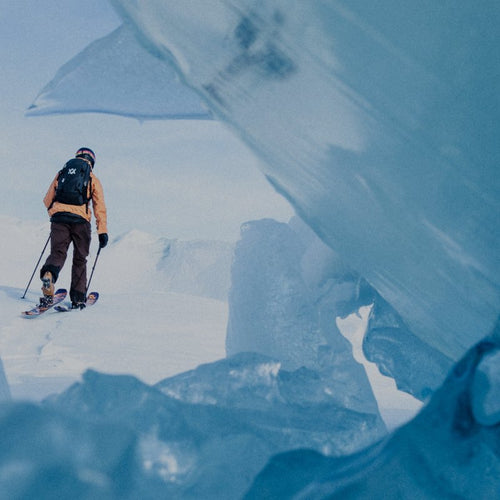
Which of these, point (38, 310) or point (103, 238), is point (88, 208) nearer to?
point (103, 238)

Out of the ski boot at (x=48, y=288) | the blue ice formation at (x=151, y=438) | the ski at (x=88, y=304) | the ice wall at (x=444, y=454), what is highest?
the ice wall at (x=444, y=454)

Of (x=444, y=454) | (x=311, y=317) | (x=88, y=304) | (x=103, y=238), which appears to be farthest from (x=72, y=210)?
(x=444, y=454)

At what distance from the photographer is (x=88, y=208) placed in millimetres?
5004

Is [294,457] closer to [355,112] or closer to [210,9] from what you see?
[355,112]

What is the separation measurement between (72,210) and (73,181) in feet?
0.98

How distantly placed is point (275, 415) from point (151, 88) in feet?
6.22

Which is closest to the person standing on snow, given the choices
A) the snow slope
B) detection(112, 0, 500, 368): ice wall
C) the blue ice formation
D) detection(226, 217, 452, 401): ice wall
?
the snow slope

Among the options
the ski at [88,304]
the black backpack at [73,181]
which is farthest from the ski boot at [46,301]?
the black backpack at [73,181]

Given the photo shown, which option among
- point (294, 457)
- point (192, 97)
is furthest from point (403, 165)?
point (192, 97)

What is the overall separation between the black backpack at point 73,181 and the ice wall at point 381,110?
3010 mm

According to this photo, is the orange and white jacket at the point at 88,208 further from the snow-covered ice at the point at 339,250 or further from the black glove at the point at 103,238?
the snow-covered ice at the point at 339,250

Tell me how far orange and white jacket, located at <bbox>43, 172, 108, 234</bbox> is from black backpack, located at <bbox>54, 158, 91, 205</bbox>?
5 centimetres

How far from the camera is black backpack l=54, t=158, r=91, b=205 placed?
15.4 ft

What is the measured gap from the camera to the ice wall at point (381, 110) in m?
1.15
